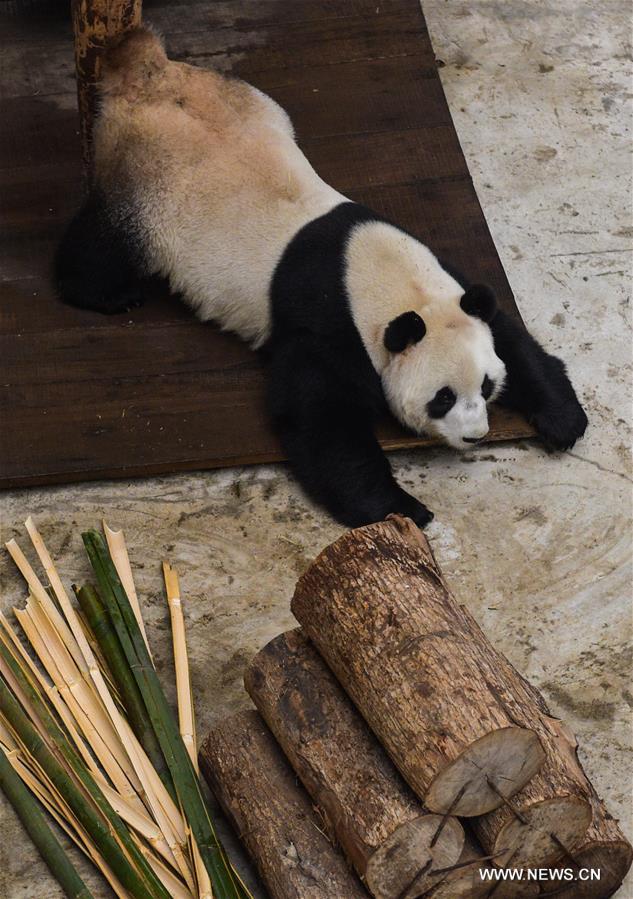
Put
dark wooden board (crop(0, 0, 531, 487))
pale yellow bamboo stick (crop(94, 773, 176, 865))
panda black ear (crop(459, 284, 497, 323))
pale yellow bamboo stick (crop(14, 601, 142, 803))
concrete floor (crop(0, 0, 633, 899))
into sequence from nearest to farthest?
pale yellow bamboo stick (crop(94, 773, 176, 865)) < pale yellow bamboo stick (crop(14, 601, 142, 803)) < concrete floor (crop(0, 0, 633, 899)) < panda black ear (crop(459, 284, 497, 323)) < dark wooden board (crop(0, 0, 531, 487))

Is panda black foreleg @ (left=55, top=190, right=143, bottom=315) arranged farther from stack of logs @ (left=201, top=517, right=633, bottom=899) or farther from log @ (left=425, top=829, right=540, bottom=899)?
log @ (left=425, top=829, right=540, bottom=899)

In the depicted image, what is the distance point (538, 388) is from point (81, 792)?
2.24 meters

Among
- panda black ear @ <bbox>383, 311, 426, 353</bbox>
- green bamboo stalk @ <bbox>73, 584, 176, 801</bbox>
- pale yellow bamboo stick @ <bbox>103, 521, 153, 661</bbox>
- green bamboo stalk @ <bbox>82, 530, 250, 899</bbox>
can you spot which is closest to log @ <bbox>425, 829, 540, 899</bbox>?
green bamboo stalk @ <bbox>82, 530, 250, 899</bbox>

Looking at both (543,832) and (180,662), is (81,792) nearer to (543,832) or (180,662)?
(180,662)

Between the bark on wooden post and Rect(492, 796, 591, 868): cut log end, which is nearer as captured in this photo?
Rect(492, 796, 591, 868): cut log end

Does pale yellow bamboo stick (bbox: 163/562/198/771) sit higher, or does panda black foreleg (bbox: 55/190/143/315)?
panda black foreleg (bbox: 55/190/143/315)

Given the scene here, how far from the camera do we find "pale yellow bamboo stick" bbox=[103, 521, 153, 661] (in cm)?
389

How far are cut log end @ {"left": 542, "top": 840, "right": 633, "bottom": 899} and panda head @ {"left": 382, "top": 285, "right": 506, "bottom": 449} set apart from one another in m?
1.63

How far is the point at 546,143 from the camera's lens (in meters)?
5.89

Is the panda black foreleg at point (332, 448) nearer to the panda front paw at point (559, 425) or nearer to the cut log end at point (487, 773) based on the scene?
the panda front paw at point (559, 425)

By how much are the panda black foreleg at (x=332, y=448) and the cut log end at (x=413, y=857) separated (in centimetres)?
141

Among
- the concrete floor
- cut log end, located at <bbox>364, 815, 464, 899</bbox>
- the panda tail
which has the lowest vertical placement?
the concrete floor

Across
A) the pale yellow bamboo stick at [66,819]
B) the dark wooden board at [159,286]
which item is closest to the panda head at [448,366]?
the dark wooden board at [159,286]

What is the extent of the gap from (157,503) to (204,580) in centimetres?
40
